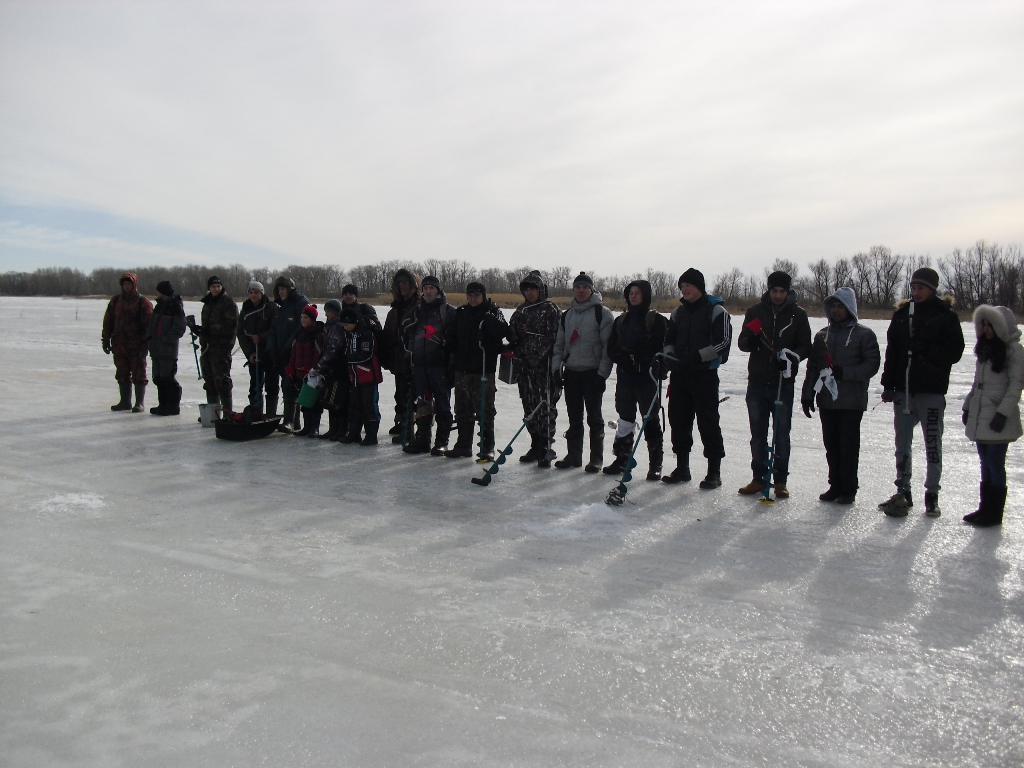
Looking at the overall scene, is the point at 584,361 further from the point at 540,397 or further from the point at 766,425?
the point at 766,425

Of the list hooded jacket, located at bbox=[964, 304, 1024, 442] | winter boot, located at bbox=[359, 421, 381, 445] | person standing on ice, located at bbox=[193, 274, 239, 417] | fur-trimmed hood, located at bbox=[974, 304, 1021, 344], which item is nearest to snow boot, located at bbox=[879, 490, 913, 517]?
hooded jacket, located at bbox=[964, 304, 1024, 442]

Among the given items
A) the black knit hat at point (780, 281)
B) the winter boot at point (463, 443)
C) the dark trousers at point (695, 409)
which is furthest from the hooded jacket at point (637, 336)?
the winter boot at point (463, 443)

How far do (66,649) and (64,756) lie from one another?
0.75 meters

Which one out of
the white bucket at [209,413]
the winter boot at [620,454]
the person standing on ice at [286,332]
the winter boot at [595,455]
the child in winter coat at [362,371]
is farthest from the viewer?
the person standing on ice at [286,332]

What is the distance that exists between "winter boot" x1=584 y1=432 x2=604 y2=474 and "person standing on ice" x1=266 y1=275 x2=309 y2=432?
3730 millimetres

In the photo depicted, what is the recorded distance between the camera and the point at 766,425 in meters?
5.64

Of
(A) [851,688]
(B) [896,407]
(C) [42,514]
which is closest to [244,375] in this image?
A: (C) [42,514]

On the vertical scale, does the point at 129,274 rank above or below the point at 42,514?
above

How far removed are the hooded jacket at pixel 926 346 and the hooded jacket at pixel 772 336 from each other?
599 millimetres

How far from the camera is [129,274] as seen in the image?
877cm

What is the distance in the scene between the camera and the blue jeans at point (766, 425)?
5457mm

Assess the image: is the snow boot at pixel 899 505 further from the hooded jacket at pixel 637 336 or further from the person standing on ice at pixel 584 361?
the person standing on ice at pixel 584 361

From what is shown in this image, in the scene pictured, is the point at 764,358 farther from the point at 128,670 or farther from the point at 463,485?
the point at 128,670

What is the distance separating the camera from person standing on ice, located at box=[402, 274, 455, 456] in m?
6.92
